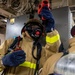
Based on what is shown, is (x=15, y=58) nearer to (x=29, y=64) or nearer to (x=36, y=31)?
(x=29, y=64)

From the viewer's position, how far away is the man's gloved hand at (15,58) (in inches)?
61.3

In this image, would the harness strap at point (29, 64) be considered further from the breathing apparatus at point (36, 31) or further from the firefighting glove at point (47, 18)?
the firefighting glove at point (47, 18)

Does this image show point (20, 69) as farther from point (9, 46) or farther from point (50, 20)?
point (50, 20)

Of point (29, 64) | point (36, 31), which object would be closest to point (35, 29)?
point (36, 31)

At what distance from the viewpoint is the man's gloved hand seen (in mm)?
1557

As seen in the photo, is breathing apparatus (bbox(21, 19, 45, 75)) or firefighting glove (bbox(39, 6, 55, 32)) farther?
firefighting glove (bbox(39, 6, 55, 32))

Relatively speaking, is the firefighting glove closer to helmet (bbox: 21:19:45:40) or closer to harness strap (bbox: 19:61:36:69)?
helmet (bbox: 21:19:45:40)

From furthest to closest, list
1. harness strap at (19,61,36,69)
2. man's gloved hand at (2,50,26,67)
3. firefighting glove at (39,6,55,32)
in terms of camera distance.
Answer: firefighting glove at (39,6,55,32) → harness strap at (19,61,36,69) → man's gloved hand at (2,50,26,67)

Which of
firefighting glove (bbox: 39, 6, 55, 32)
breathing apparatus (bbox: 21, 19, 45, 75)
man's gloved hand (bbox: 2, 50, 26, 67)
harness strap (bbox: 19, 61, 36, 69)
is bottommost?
harness strap (bbox: 19, 61, 36, 69)

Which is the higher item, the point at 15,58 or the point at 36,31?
the point at 36,31

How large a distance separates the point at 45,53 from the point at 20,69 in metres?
0.32

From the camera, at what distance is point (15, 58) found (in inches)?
61.7

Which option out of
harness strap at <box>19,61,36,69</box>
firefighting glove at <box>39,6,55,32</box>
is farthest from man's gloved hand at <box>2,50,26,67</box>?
firefighting glove at <box>39,6,55,32</box>

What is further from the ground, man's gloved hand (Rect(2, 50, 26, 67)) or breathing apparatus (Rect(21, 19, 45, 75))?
breathing apparatus (Rect(21, 19, 45, 75))
